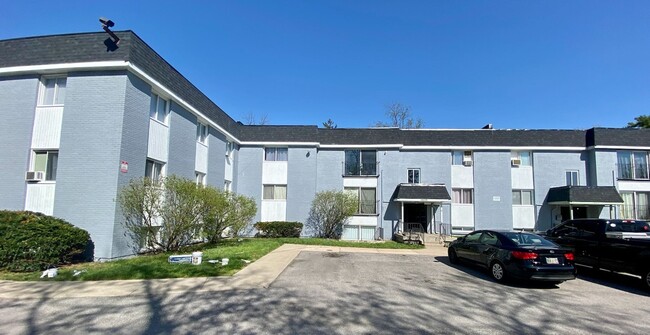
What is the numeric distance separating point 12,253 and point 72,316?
5.06m

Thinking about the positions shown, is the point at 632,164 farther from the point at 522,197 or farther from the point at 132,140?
the point at 132,140

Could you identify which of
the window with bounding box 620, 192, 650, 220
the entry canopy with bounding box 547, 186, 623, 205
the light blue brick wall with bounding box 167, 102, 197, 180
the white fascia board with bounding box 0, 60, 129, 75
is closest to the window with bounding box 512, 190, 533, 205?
the entry canopy with bounding box 547, 186, 623, 205

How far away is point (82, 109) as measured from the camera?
1166cm

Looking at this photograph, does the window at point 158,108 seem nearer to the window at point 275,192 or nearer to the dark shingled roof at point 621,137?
the window at point 275,192

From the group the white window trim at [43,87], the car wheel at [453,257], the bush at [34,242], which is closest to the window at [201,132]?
the white window trim at [43,87]

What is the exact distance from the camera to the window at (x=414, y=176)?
23138mm

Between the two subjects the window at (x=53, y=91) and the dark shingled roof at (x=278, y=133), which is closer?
the window at (x=53, y=91)

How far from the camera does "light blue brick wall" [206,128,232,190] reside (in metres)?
19.0

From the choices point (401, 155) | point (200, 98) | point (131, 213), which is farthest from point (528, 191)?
point (131, 213)

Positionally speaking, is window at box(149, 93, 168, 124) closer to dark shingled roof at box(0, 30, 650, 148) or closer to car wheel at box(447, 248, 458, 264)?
dark shingled roof at box(0, 30, 650, 148)

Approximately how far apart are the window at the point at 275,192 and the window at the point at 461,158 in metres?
11.4

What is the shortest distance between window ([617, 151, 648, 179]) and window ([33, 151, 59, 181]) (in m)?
29.8

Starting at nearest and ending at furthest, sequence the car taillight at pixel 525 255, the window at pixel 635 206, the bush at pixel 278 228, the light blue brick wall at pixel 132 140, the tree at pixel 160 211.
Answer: the car taillight at pixel 525 255 < the light blue brick wall at pixel 132 140 < the tree at pixel 160 211 < the bush at pixel 278 228 < the window at pixel 635 206

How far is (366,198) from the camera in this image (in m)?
22.6
